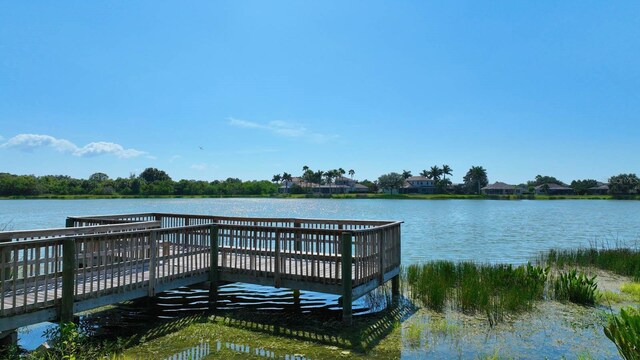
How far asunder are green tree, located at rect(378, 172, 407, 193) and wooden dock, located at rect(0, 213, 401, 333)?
122325 mm

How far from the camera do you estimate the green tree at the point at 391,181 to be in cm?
13100

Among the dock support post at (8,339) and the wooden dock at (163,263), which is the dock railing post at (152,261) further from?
the dock support post at (8,339)

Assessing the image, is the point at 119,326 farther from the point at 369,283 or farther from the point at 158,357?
the point at 369,283

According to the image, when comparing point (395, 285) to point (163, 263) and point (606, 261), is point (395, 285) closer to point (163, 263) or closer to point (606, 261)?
point (163, 263)

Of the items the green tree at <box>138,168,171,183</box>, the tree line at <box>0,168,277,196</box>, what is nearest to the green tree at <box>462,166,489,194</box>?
the tree line at <box>0,168,277,196</box>

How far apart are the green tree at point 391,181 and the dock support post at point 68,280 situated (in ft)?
415

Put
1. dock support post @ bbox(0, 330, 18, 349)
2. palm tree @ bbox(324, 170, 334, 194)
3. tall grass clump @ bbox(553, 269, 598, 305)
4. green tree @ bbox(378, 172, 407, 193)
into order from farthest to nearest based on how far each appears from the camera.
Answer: palm tree @ bbox(324, 170, 334, 194) < green tree @ bbox(378, 172, 407, 193) < tall grass clump @ bbox(553, 269, 598, 305) < dock support post @ bbox(0, 330, 18, 349)

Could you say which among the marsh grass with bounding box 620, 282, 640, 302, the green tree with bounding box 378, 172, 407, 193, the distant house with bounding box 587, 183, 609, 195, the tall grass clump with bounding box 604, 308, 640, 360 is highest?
the green tree with bounding box 378, 172, 407, 193

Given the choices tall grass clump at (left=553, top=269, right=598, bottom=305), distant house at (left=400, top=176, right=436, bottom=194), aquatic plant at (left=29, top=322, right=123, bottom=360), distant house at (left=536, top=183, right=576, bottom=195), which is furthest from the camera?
distant house at (left=400, top=176, right=436, bottom=194)

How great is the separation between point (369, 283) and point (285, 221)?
3.65 m

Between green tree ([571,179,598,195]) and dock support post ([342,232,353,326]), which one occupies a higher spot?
green tree ([571,179,598,195])

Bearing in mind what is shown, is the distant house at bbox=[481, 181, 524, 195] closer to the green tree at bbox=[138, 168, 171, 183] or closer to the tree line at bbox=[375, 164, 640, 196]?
the tree line at bbox=[375, 164, 640, 196]

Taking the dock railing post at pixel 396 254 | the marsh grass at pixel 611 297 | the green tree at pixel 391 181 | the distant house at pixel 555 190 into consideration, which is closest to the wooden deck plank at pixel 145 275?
the dock railing post at pixel 396 254

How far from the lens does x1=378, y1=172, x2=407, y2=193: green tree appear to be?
131m
